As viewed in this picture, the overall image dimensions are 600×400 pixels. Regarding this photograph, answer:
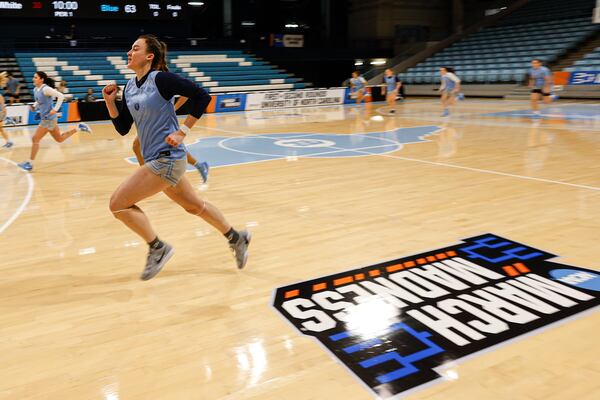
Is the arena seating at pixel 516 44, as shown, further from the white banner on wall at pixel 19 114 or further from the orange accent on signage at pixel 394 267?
the orange accent on signage at pixel 394 267

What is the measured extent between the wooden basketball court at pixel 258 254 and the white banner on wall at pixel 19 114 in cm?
662

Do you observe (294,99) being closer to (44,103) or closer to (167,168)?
(44,103)

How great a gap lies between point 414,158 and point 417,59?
23.0 metres

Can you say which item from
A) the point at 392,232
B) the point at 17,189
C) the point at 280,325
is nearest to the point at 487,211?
the point at 392,232

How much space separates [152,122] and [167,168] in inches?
12.8

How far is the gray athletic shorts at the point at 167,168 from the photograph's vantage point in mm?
3508

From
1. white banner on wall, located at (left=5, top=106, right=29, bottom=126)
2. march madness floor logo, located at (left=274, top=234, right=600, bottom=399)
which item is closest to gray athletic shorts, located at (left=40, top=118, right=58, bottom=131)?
march madness floor logo, located at (left=274, top=234, right=600, bottom=399)

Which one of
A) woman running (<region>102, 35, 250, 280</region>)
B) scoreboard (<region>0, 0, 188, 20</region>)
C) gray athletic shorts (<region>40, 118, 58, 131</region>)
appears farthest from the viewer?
scoreboard (<region>0, 0, 188, 20</region>)

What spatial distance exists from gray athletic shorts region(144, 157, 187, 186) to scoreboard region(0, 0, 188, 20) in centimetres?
2104

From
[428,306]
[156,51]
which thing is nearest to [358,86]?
[156,51]

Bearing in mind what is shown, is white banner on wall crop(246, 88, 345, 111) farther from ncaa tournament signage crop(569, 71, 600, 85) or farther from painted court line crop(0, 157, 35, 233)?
painted court line crop(0, 157, 35, 233)

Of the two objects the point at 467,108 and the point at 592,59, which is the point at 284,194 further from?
the point at 592,59

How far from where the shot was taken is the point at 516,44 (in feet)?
86.9

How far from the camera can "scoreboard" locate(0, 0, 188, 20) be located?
2059cm
